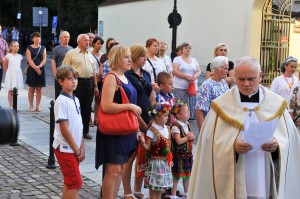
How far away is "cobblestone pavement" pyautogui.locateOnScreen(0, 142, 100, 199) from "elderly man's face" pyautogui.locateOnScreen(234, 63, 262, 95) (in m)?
3.15

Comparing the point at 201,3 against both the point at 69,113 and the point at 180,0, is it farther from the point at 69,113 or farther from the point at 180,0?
the point at 69,113

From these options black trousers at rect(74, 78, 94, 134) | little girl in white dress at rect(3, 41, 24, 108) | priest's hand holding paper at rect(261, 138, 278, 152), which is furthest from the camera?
little girl in white dress at rect(3, 41, 24, 108)

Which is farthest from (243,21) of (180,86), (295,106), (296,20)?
(295,106)

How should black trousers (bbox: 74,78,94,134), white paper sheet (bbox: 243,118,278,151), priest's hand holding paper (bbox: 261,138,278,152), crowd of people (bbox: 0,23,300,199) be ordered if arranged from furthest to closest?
1. black trousers (bbox: 74,78,94,134)
2. crowd of people (bbox: 0,23,300,199)
3. priest's hand holding paper (bbox: 261,138,278,152)
4. white paper sheet (bbox: 243,118,278,151)

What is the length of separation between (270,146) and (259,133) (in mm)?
163

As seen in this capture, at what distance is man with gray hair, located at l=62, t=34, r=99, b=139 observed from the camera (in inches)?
389

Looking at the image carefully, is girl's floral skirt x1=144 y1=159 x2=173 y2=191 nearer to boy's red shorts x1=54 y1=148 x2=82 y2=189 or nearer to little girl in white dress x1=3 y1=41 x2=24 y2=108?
boy's red shorts x1=54 y1=148 x2=82 y2=189

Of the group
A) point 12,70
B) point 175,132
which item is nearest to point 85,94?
point 175,132

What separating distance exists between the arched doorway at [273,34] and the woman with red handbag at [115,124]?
56.9 ft

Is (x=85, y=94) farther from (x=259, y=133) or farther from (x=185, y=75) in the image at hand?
(x=259, y=133)

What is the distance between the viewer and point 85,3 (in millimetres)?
46219

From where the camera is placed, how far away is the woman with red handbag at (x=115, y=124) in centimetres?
577

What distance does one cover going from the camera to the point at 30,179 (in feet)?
24.8

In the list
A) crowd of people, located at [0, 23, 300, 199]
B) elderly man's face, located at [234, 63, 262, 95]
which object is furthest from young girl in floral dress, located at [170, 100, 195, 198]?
elderly man's face, located at [234, 63, 262, 95]
